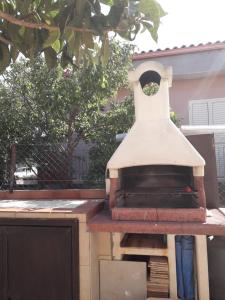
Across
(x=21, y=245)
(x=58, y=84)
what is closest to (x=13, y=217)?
(x=21, y=245)

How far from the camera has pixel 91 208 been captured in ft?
12.3

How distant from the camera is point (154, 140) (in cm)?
386

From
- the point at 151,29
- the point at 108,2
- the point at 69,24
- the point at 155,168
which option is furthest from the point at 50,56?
the point at 155,168

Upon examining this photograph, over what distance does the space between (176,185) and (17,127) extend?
13.1ft

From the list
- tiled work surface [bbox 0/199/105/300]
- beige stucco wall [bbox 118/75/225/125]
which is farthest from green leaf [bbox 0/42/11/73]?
beige stucco wall [bbox 118/75/225/125]

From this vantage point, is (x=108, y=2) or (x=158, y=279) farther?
(x=158, y=279)

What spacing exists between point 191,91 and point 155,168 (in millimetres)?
4715

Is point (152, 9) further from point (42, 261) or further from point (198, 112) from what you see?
point (198, 112)

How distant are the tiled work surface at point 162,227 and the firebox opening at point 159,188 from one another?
63 cm

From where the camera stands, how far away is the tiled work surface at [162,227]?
10.3 ft

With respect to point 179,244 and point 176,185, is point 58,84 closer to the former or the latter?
point 176,185

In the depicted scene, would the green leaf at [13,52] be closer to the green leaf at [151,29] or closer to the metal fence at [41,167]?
the green leaf at [151,29]

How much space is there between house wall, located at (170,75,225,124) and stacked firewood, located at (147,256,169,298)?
5123mm

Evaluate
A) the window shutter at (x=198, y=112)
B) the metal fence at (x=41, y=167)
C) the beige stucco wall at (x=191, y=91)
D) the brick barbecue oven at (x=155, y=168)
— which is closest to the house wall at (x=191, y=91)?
the beige stucco wall at (x=191, y=91)
